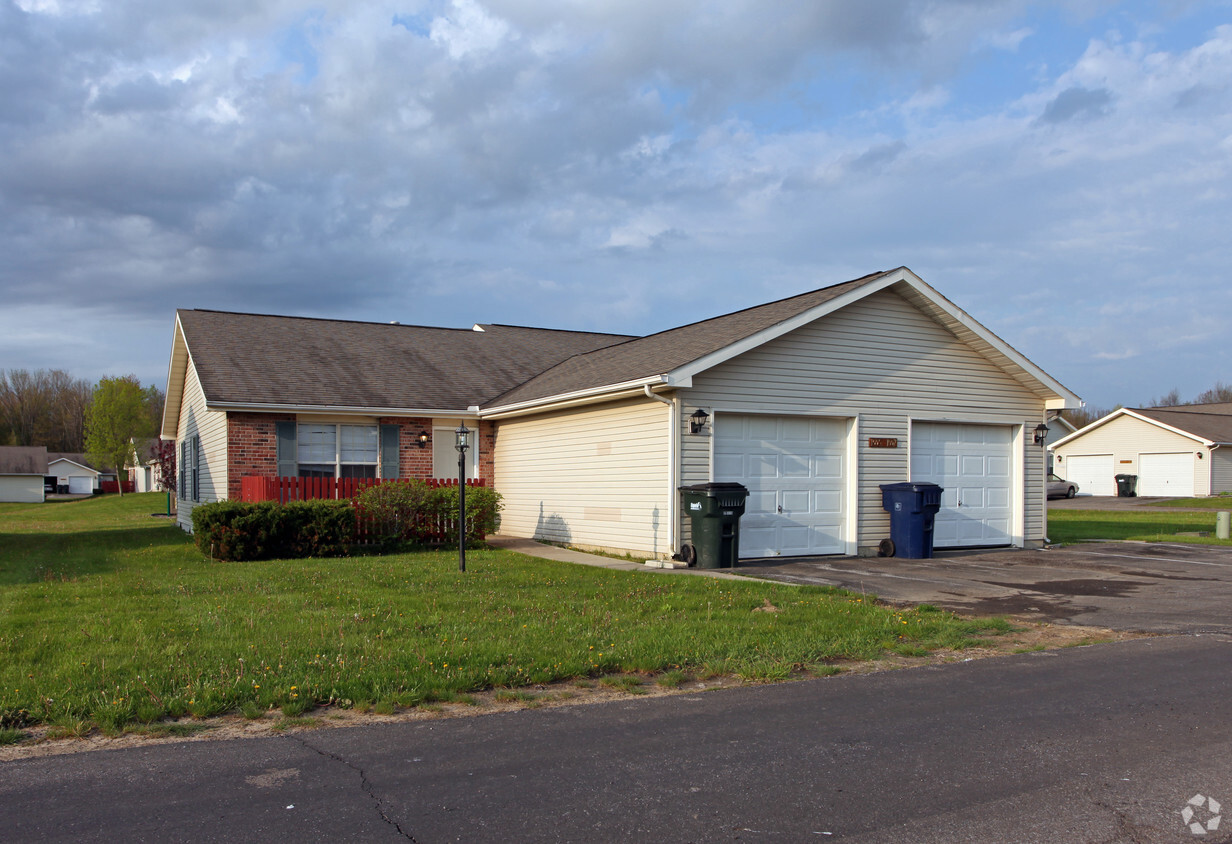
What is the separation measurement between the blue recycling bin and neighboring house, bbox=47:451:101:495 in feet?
270

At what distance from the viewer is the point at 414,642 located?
311 inches

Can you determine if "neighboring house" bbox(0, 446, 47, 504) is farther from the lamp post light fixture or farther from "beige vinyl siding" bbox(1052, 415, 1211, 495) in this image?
the lamp post light fixture

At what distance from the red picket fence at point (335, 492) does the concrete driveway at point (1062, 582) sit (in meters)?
5.98

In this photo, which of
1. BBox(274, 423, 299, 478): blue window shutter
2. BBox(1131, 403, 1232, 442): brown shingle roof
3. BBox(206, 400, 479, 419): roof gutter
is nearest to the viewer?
BBox(206, 400, 479, 419): roof gutter

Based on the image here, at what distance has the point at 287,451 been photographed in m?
18.7

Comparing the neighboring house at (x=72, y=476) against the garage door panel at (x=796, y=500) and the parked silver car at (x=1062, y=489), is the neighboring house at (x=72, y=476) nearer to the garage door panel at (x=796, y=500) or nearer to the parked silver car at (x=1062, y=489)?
the parked silver car at (x=1062, y=489)

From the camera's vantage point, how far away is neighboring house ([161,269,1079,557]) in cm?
1498

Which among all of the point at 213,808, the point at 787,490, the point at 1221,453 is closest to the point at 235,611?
the point at 213,808

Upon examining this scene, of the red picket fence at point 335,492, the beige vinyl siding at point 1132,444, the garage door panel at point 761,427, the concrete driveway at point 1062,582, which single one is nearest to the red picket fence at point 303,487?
the red picket fence at point 335,492

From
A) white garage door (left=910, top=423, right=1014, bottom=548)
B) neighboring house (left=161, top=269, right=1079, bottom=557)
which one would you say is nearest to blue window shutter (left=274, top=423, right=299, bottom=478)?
neighboring house (left=161, top=269, right=1079, bottom=557)

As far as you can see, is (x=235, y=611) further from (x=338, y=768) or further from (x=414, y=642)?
(x=338, y=768)

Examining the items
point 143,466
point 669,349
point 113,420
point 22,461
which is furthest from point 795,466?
point 143,466

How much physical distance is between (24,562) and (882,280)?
578 inches

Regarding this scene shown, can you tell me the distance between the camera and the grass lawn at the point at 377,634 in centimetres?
643
